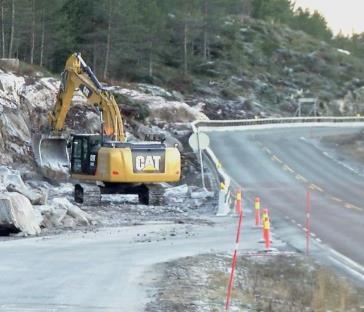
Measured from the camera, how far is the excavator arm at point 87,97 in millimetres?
33062

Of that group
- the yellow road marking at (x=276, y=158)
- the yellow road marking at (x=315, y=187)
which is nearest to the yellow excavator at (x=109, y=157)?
the yellow road marking at (x=315, y=187)

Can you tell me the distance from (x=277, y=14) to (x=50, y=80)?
9742cm

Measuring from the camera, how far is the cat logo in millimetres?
30484

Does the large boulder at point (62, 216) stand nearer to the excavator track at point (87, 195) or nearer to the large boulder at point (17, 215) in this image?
the large boulder at point (17, 215)

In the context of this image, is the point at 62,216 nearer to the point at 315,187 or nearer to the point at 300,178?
the point at 315,187

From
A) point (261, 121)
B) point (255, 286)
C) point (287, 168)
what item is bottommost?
point (255, 286)

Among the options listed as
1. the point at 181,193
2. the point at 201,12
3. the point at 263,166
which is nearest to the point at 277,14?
the point at 201,12

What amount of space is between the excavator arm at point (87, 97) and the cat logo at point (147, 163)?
7.31 feet

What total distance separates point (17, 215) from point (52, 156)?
15.2 m

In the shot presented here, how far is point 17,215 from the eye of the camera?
867 inches

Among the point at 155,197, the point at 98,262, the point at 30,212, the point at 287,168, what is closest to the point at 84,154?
the point at 155,197

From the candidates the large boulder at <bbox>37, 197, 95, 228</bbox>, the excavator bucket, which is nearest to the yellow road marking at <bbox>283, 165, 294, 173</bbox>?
the excavator bucket

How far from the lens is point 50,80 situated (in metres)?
45.0

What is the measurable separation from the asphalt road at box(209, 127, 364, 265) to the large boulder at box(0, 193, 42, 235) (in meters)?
6.89
